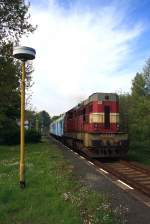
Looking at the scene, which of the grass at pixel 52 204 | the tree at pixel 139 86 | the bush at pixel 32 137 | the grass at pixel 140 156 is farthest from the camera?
the tree at pixel 139 86

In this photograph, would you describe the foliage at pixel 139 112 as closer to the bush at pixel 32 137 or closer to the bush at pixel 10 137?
the bush at pixel 32 137

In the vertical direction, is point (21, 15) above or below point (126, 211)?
above

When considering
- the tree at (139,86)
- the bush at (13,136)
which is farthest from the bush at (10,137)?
the tree at (139,86)

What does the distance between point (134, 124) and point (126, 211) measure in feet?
150

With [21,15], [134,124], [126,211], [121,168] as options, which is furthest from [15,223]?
[134,124]

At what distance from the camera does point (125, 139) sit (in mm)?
24484

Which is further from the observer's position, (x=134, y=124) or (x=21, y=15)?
(x=134, y=124)

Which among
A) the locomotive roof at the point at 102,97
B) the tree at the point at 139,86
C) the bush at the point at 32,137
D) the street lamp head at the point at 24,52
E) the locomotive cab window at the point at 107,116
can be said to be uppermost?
the tree at the point at 139,86

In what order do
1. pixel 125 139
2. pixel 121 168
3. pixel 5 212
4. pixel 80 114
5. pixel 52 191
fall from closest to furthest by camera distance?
pixel 5 212 < pixel 52 191 < pixel 121 168 < pixel 125 139 < pixel 80 114

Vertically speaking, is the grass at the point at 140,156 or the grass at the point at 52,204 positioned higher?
the grass at the point at 52,204

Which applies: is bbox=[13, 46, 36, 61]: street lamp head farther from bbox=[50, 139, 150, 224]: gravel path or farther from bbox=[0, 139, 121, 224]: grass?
bbox=[50, 139, 150, 224]: gravel path

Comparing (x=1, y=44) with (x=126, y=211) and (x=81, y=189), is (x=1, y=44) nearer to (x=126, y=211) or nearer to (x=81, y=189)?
(x=81, y=189)

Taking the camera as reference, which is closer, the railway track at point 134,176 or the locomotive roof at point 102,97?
the railway track at point 134,176

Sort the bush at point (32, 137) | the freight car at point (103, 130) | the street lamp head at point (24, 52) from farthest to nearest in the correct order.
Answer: the bush at point (32, 137) < the freight car at point (103, 130) < the street lamp head at point (24, 52)
